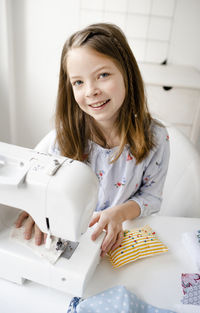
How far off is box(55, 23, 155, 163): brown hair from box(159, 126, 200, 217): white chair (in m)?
0.35

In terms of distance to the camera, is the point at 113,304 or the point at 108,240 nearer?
the point at 113,304

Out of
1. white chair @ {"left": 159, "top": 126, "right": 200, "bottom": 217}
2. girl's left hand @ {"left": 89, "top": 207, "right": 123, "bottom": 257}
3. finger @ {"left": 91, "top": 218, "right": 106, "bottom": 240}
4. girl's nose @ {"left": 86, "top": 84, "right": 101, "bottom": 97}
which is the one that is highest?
girl's nose @ {"left": 86, "top": 84, "right": 101, "bottom": 97}

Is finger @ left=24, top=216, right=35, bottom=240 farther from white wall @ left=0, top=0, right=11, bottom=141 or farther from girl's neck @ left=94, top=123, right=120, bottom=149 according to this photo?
white wall @ left=0, top=0, right=11, bottom=141

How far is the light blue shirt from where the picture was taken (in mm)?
969

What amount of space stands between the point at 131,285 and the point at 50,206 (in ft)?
0.92

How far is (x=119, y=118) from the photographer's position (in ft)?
3.12

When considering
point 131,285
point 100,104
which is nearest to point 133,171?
point 100,104

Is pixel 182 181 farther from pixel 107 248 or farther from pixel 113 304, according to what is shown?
pixel 113 304

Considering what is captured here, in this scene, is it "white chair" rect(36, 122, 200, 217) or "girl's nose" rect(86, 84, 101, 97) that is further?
"white chair" rect(36, 122, 200, 217)

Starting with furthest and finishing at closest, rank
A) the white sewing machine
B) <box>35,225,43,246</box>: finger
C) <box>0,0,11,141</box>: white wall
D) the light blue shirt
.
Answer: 1. <box>0,0,11,141</box>: white wall
2. the light blue shirt
3. <box>35,225,43,246</box>: finger
4. the white sewing machine

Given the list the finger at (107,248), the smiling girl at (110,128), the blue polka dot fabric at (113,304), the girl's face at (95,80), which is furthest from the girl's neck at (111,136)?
the blue polka dot fabric at (113,304)

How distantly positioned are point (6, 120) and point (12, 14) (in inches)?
30.1

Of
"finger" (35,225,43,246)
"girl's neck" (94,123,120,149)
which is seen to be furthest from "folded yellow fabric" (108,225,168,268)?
"girl's neck" (94,123,120,149)

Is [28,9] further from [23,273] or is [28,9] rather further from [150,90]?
[23,273]
